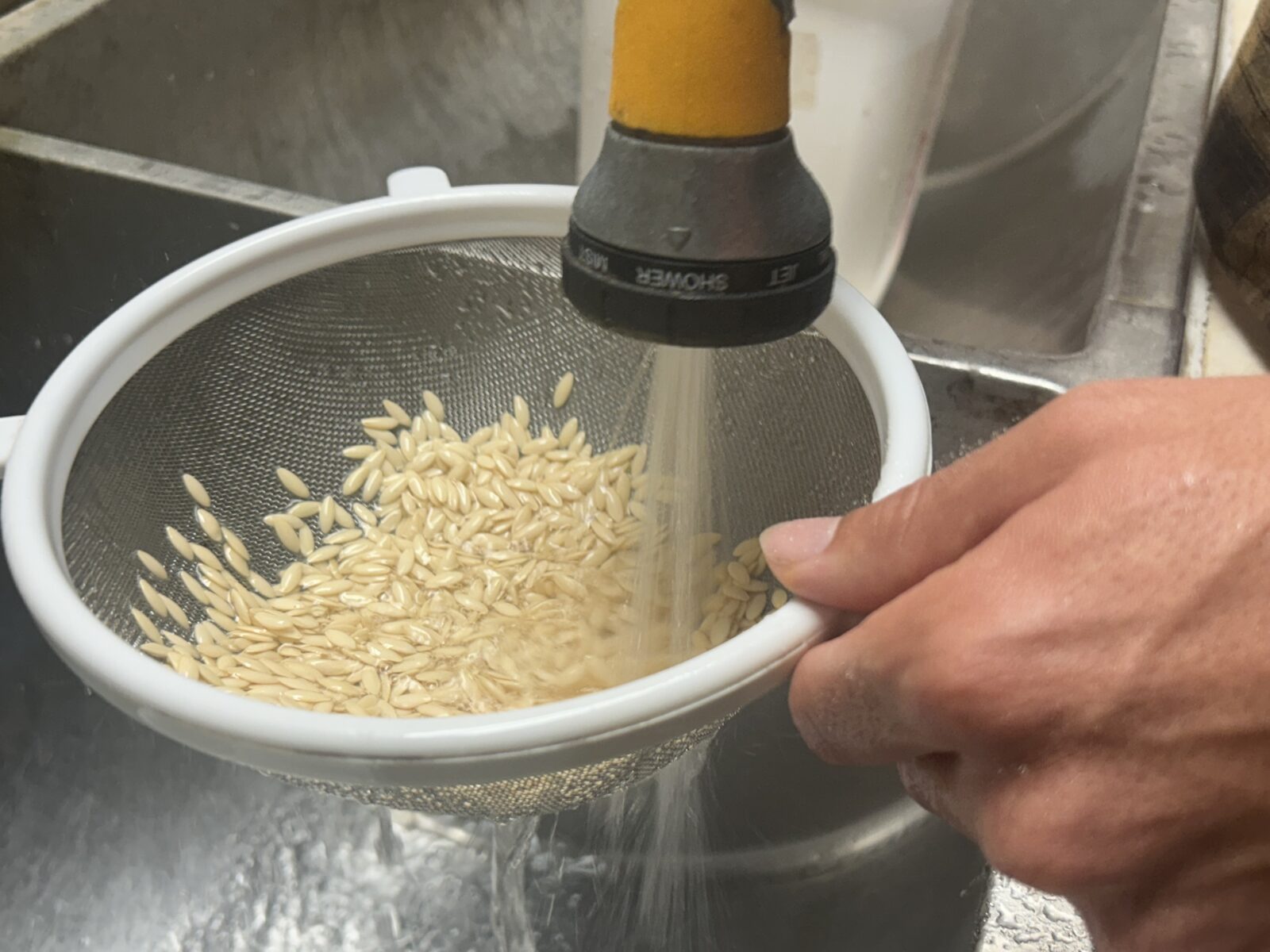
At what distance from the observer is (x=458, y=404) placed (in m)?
0.66

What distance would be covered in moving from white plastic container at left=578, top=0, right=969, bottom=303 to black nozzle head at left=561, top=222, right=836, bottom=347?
34 centimetres

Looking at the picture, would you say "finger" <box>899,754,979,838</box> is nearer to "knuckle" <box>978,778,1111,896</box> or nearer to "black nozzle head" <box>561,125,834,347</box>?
"knuckle" <box>978,778,1111,896</box>

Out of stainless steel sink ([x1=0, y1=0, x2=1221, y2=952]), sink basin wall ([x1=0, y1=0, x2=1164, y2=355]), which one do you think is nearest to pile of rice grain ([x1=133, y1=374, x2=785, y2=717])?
stainless steel sink ([x1=0, y1=0, x2=1221, y2=952])

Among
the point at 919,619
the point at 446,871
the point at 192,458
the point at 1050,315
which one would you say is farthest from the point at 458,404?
the point at 1050,315

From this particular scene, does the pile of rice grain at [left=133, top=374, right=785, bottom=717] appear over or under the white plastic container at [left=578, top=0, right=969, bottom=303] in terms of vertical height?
under

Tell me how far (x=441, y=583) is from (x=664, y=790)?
0.19 m

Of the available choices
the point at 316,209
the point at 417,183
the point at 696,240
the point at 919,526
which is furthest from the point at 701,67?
the point at 316,209

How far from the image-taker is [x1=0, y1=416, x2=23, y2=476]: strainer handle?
44 cm

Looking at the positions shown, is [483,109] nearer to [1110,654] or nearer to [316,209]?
[316,209]

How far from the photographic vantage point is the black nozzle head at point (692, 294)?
340mm

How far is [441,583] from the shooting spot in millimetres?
604

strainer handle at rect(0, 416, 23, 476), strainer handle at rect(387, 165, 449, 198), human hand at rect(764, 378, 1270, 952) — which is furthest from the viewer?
strainer handle at rect(387, 165, 449, 198)

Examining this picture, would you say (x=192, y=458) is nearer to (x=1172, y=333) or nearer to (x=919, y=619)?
→ (x=919, y=619)

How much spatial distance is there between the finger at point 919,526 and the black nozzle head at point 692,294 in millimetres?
73
